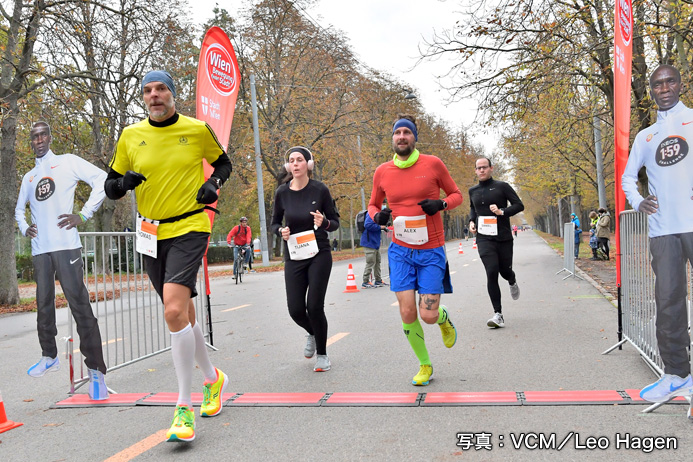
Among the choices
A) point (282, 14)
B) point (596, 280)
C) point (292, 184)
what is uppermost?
point (282, 14)

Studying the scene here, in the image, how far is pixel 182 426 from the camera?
395cm

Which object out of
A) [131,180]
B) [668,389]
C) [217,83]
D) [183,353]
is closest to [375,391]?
[183,353]

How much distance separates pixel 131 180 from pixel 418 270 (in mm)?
2417

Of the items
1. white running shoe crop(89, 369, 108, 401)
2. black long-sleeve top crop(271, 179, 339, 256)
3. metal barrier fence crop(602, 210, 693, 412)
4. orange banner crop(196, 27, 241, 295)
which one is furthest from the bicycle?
metal barrier fence crop(602, 210, 693, 412)

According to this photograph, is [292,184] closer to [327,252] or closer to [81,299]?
[327,252]

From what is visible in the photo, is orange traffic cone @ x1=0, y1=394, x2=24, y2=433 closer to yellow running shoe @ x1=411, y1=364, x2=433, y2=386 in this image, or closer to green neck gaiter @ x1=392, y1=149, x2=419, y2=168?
yellow running shoe @ x1=411, y1=364, x2=433, y2=386

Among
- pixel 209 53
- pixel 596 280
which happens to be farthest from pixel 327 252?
pixel 596 280

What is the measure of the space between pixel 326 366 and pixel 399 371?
0.69 metres

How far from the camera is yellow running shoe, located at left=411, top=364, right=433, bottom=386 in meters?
5.26

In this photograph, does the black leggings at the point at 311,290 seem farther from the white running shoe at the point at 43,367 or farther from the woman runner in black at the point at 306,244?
the white running shoe at the point at 43,367

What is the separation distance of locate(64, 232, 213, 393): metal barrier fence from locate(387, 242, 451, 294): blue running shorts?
2605mm

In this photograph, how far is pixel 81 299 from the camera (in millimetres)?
5508

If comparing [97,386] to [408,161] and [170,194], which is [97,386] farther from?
[408,161]

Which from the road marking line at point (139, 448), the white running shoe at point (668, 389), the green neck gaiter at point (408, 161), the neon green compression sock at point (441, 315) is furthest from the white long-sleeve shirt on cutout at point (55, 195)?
the white running shoe at point (668, 389)
